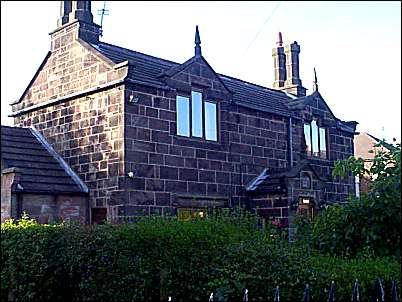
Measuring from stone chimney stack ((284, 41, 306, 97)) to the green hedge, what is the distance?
1839 cm

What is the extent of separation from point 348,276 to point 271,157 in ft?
47.6

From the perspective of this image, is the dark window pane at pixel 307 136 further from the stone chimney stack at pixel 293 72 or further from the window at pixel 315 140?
the stone chimney stack at pixel 293 72

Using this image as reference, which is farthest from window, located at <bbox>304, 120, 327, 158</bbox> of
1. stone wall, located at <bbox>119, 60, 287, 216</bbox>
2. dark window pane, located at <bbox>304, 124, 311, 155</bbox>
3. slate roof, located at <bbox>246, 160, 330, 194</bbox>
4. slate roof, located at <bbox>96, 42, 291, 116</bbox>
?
slate roof, located at <bbox>246, 160, 330, 194</bbox>

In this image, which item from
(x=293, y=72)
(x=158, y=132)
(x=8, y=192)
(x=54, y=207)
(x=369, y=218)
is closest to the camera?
(x=369, y=218)

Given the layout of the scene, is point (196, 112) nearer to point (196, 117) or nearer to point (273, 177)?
point (196, 117)

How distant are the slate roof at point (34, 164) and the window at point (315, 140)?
9665mm

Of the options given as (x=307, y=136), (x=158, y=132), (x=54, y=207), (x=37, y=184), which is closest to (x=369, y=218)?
(x=158, y=132)

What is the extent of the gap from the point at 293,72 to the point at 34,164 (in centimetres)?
1399

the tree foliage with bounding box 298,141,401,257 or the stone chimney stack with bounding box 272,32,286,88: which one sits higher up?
the stone chimney stack with bounding box 272,32,286,88

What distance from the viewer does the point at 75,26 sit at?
19.8 m

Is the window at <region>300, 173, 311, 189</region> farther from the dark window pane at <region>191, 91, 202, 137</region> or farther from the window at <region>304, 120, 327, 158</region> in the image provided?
the dark window pane at <region>191, 91, 202, 137</region>

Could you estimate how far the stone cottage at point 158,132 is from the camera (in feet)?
57.2

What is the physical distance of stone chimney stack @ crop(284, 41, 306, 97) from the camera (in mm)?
27516

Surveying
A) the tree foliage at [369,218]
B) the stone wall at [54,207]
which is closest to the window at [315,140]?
the stone wall at [54,207]
